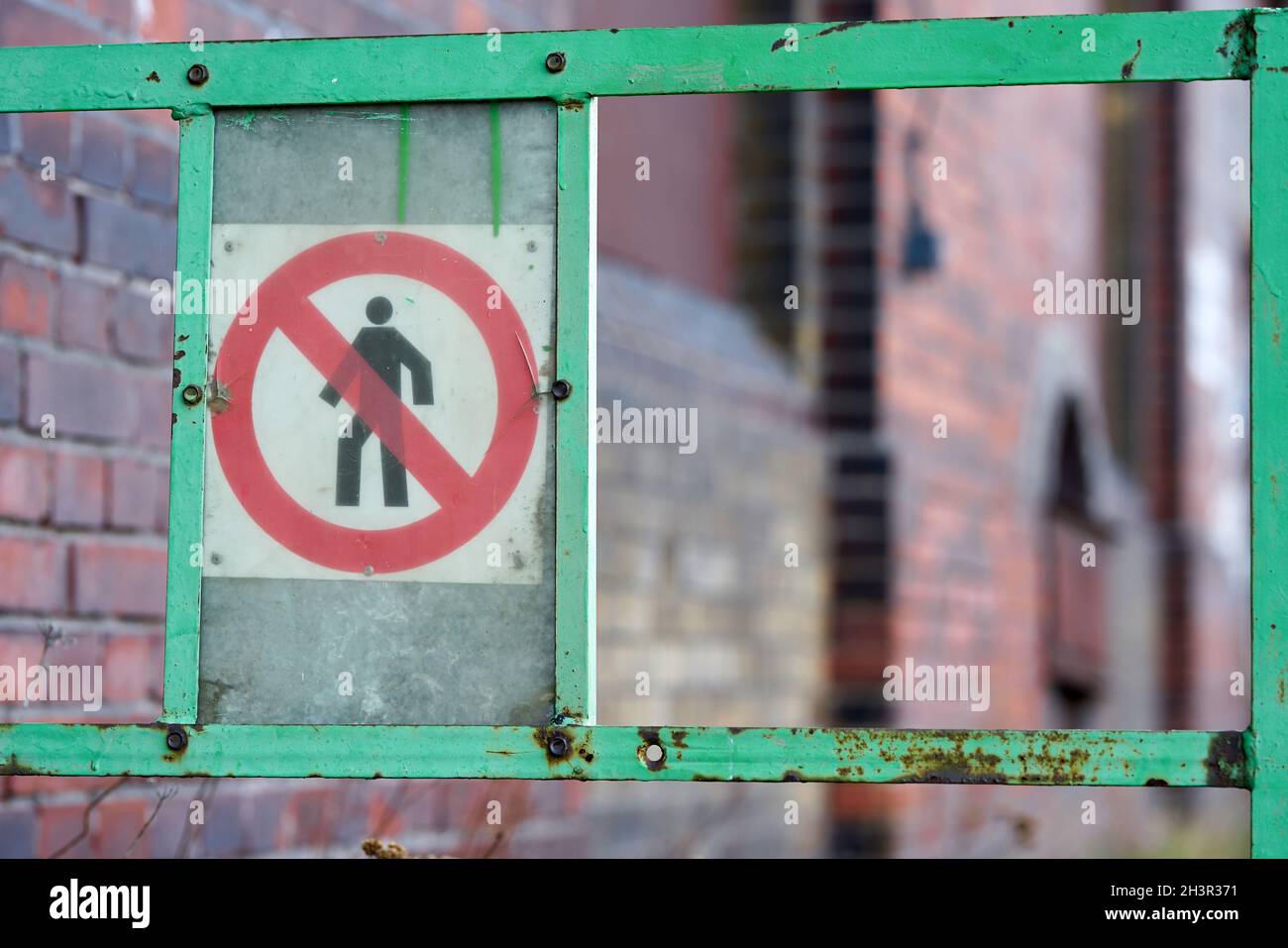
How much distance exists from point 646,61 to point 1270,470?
646mm

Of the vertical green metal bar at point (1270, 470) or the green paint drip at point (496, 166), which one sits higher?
the green paint drip at point (496, 166)

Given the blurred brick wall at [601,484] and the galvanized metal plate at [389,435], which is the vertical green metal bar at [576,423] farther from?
the blurred brick wall at [601,484]

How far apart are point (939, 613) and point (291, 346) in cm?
344

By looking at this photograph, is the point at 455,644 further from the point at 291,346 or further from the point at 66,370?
the point at 66,370

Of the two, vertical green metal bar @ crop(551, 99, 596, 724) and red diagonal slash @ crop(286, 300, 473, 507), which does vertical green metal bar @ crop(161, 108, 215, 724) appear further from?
vertical green metal bar @ crop(551, 99, 596, 724)

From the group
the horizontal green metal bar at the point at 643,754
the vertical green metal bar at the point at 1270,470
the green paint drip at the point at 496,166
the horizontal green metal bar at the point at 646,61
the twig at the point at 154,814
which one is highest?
the horizontal green metal bar at the point at 646,61

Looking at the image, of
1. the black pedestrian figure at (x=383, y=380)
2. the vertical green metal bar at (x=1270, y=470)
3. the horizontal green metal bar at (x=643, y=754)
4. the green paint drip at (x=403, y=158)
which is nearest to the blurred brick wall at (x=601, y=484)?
the horizontal green metal bar at (x=643, y=754)

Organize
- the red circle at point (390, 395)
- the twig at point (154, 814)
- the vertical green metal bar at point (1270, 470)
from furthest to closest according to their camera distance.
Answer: the twig at point (154, 814) < the red circle at point (390, 395) < the vertical green metal bar at point (1270, 470)

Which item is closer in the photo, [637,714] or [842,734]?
[842,734]

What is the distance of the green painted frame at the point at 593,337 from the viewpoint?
4.61 feet

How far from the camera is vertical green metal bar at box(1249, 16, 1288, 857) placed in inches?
54.7

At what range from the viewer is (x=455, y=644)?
4.87ft

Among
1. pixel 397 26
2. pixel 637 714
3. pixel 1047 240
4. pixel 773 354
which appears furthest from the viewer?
pixel 1047 240
